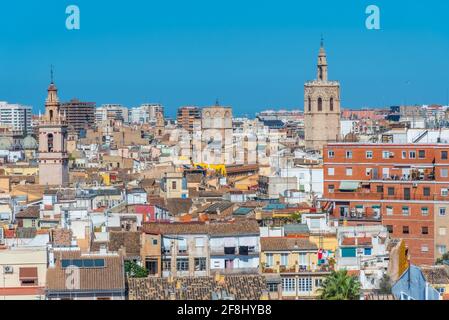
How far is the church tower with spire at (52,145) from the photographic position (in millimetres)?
40906

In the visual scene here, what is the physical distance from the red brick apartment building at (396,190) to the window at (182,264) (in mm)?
6106

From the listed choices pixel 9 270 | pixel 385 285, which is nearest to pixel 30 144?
pixel 9 270

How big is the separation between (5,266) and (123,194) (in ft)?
49.9

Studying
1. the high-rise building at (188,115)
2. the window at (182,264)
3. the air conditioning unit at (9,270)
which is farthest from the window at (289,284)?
the high-rise building at (188,115)

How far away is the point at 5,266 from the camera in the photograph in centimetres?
1423

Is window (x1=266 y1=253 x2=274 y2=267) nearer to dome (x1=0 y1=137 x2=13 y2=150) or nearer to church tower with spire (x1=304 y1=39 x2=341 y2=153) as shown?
church tower with spire (x1=304 y1=39 x2=341 y2=153)

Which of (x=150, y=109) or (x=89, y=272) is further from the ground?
(x=150, y=109)

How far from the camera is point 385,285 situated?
A: 14.6 metres

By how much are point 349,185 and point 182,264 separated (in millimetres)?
9275

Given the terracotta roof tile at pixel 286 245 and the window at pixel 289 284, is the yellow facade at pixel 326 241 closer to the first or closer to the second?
the terracotta roof tile at pixel 286 245

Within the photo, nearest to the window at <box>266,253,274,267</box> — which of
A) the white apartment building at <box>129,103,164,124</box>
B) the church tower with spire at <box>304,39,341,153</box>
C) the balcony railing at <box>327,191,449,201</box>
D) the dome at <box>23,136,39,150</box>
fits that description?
the balcony railing at <box>327,191,449,201</box>
